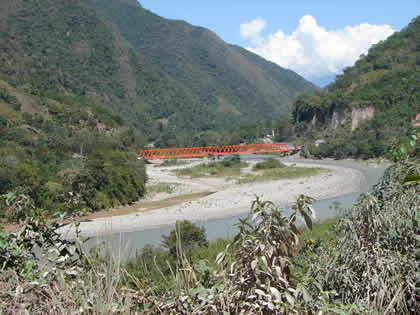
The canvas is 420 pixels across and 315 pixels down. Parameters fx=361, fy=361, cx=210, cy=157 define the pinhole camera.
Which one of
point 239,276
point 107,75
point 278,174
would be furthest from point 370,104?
point 107,75

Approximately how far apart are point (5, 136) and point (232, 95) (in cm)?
13236

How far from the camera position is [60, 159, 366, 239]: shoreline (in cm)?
2050

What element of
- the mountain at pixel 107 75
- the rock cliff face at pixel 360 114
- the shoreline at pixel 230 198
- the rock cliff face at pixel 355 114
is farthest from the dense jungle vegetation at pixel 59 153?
the rock cliff face at pixel 355 114

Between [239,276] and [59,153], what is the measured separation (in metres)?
29.2

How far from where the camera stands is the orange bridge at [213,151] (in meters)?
58.4

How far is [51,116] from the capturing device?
3925 cm

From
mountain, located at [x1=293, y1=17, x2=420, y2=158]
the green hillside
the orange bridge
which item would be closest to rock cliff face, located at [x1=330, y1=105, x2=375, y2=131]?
mountain, located at [x1=293, y1=17, x2=420, y2=158]

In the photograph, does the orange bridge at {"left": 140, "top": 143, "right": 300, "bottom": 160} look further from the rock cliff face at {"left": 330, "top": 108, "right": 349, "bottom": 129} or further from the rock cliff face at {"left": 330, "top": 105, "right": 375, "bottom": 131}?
the rock cliff face at {"left": 330, "top": 105, "right": 375, "bottom": 131}

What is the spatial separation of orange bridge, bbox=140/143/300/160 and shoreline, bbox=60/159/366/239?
19204mm

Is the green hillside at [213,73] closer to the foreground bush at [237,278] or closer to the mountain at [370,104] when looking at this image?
the mountain at [370,104]

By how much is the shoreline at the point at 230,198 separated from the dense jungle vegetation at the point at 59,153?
245cm

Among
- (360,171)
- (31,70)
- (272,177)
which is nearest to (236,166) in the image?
(272,177)

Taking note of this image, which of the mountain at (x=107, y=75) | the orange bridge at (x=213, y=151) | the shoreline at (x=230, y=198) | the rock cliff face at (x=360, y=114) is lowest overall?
the shoreline at (x=230, y=198)

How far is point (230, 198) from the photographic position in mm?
27250
